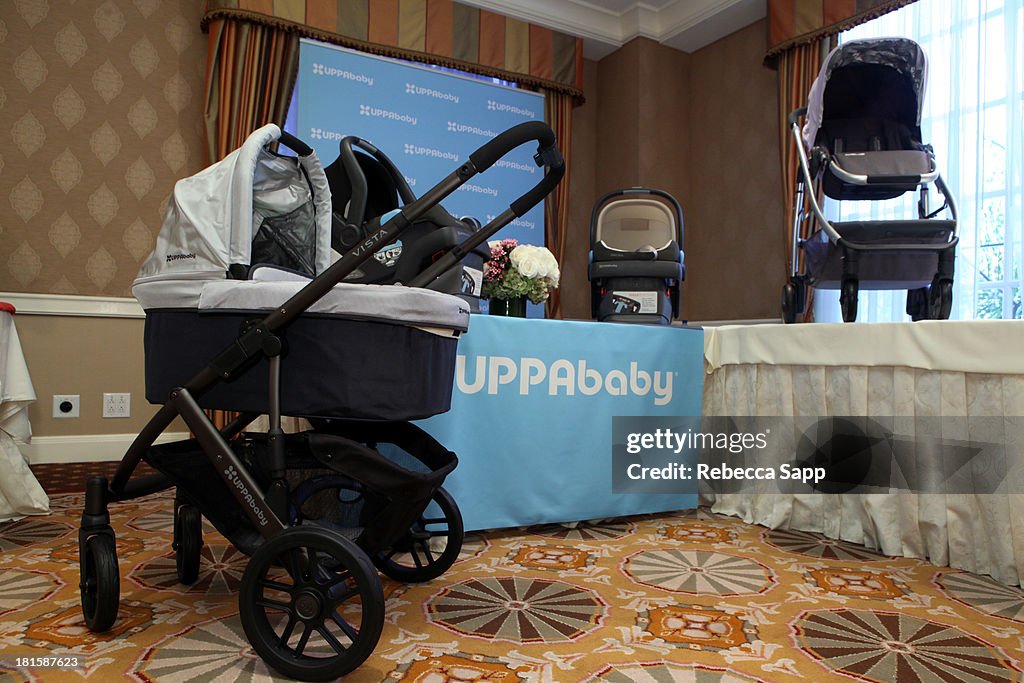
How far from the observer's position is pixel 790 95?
3.89 metres

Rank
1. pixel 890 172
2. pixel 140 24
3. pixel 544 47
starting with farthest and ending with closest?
1. pixel 544 47
2. pixel 140 24
3. pixel 890 172

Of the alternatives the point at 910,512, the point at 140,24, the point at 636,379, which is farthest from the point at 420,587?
the point at 140,24

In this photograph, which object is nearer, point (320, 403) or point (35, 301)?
point (320, 403)

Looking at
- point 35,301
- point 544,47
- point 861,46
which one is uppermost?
point 544,47

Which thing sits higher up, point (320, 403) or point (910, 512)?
point (320, 403)

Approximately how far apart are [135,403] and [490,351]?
7.17 ft

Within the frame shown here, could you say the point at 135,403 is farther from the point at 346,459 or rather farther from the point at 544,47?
the point at 544,47

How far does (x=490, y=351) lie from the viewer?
6.77 feet

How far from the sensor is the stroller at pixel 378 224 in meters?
1.80

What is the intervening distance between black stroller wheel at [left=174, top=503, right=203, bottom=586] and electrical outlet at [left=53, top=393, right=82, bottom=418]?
6.39 ft

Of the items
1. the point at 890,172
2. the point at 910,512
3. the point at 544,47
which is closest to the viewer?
the point at 910,512

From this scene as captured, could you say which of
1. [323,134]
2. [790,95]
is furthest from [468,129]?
[790,95]

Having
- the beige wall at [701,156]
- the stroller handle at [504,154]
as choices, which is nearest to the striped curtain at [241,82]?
the beige wall at [701,156]

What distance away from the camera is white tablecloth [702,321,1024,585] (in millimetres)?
1731
